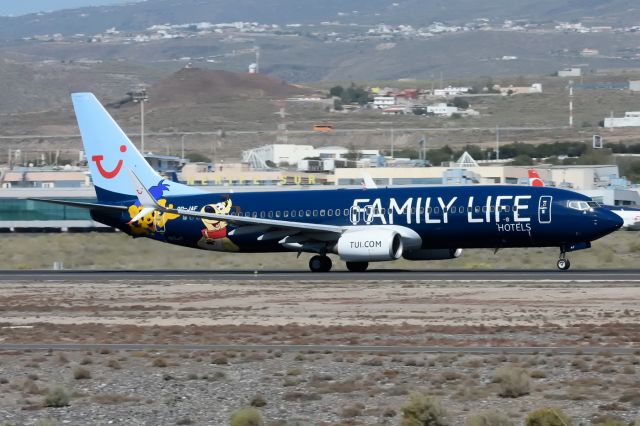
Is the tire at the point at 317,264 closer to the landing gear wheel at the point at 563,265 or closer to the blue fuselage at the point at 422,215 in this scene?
the blue fuselage at the point at 422,215

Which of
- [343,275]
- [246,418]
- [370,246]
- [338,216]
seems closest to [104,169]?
[338,216]

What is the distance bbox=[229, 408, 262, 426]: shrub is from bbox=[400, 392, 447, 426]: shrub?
7.20 feet

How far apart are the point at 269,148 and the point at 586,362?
447ft

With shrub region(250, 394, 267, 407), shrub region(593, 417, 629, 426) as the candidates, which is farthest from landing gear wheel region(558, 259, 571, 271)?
shrub region(593, 417, 629, 426)

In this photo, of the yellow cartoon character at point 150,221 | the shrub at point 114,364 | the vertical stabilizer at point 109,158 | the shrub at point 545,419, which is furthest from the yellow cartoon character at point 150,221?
the shrub at point 545,419

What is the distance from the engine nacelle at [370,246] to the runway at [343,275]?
706 millimetres

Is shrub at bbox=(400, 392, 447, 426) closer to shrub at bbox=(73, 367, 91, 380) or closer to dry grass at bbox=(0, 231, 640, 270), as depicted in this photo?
shrub at bbox=(73, 367, 91, 380)

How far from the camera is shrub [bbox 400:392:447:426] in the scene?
20.3 metres

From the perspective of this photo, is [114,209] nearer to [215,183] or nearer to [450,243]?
[450,243]

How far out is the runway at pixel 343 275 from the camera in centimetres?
4744

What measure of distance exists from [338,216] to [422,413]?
3279cm

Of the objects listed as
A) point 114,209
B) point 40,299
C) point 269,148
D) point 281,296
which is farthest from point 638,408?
point 269,148

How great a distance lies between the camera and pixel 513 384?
2300 centimetres

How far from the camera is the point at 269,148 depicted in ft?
529
